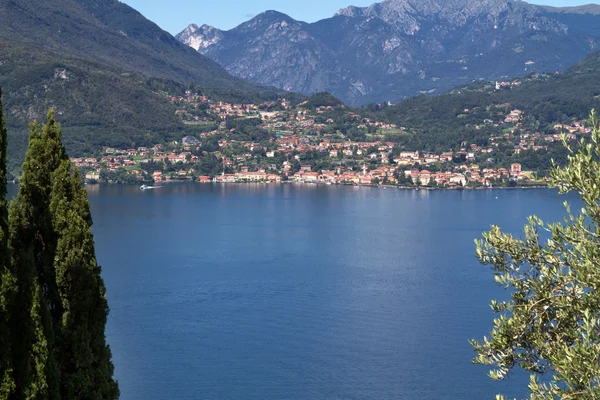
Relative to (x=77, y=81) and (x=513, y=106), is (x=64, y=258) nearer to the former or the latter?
(x=77, y=81)

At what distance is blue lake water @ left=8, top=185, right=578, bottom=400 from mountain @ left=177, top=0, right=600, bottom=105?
112 m

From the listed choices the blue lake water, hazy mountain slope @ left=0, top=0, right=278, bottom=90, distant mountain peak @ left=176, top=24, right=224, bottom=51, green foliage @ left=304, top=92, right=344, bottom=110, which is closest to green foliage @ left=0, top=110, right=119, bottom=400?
the blue lake water

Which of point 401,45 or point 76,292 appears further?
point 401,45

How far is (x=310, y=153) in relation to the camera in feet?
200

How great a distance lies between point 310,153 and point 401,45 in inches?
4700

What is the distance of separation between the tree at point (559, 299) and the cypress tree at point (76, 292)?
2113 millimetres

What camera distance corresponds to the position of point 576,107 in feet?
228

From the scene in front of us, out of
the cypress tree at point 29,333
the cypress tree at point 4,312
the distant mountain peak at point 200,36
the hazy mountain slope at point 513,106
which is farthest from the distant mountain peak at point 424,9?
the cypress tree at point 4,312

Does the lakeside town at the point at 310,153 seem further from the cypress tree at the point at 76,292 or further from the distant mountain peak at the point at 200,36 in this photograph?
the distant mountain peak at the point at 200,36

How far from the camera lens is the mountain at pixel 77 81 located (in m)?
59.7

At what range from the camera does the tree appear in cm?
370

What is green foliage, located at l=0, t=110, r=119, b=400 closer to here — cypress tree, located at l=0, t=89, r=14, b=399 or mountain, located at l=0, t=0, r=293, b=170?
cypress tree, located at l=0, t=89, r=14, b=399

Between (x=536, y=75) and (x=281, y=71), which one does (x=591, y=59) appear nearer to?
(x=536, y=75)

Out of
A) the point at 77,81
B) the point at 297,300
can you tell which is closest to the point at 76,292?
the point at 297,300
